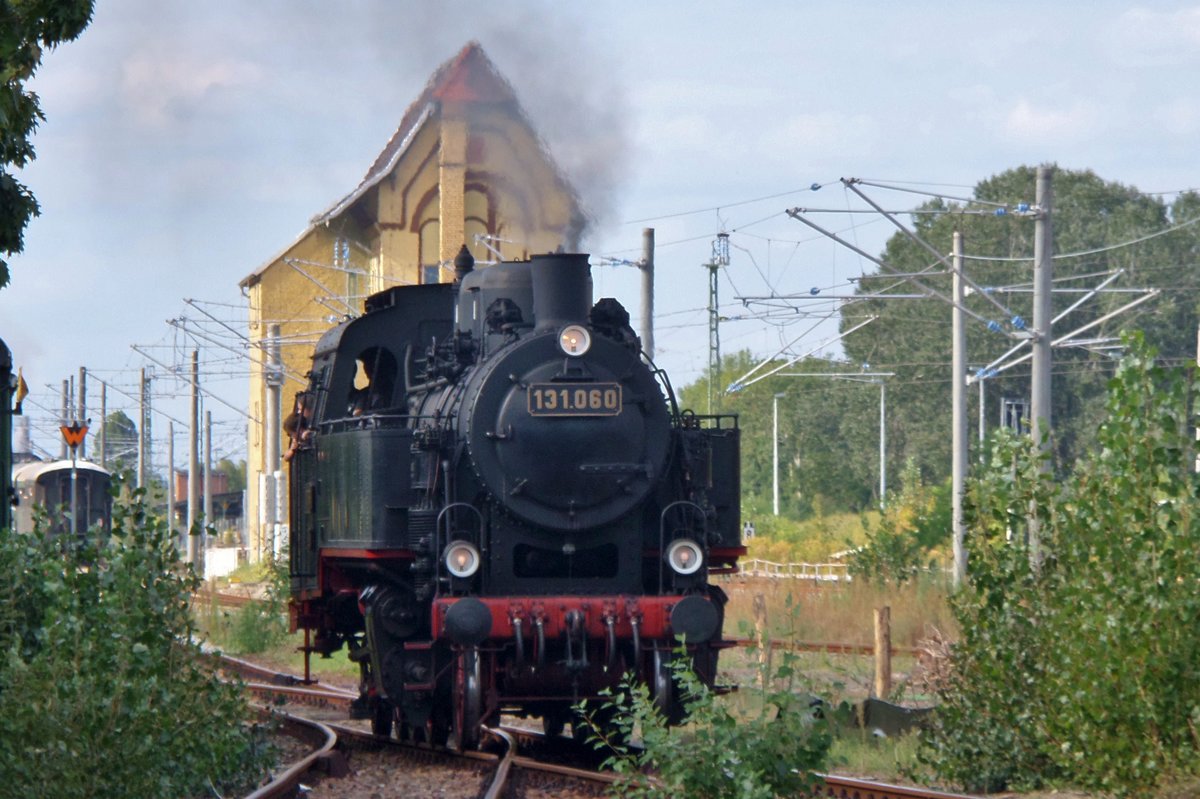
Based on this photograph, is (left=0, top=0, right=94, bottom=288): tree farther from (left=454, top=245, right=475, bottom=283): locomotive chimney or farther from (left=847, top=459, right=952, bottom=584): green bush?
(left=847, top=459, right=952, bottom=584): green bush

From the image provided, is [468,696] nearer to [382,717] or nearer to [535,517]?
[535,517]

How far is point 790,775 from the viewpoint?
8.34 metres

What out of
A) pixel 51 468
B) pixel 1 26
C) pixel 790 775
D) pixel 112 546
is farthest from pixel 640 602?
pixel 51 468

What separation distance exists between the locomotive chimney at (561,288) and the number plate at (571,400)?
1.71ft

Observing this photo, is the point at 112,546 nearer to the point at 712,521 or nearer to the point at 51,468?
the point at 712,521

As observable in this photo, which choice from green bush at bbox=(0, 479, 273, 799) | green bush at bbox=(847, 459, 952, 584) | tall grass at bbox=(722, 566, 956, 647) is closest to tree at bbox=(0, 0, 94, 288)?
green bush at bbox=(0, 479, 273, 799)

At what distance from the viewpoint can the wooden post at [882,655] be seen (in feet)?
49.6

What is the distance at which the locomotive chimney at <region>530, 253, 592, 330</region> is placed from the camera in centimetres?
1148

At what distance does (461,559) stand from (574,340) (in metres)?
1.66

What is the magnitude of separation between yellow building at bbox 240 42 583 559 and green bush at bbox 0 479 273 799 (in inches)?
182

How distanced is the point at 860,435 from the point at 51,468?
3848 centimetres

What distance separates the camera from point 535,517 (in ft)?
36.6

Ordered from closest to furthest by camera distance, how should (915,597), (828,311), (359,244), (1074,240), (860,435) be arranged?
(915,597)
(828,311)
(359,244)
(1074,240)
(860,435)

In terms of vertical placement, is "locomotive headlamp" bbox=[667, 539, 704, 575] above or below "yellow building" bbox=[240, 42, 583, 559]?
below
